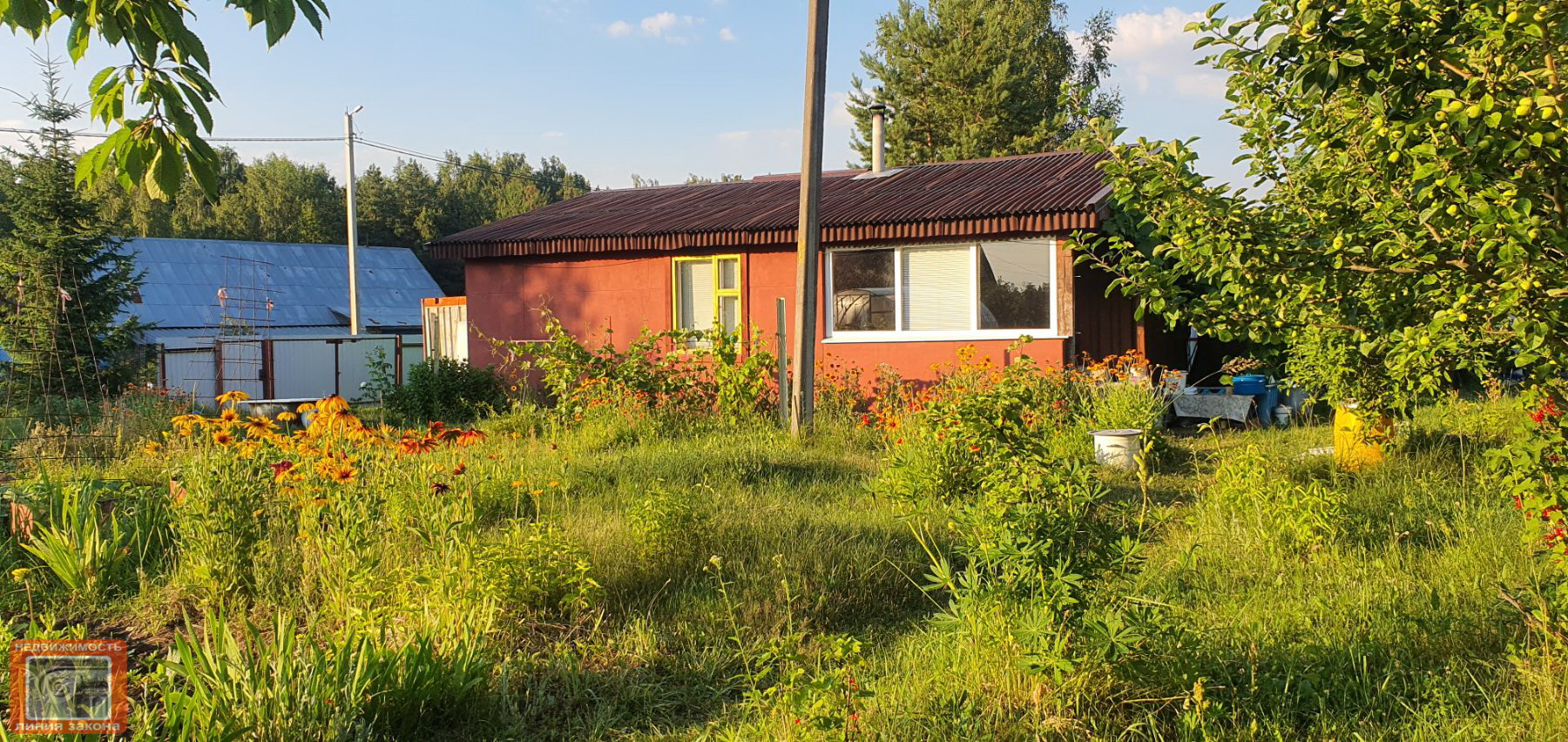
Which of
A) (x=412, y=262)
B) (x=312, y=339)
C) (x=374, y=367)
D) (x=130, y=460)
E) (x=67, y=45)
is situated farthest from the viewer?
(x=412, y=262)

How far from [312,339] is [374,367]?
8.54 meters

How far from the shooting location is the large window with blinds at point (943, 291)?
1192cm

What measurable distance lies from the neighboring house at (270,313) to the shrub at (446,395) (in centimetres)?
628

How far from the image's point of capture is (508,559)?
4.32 meters

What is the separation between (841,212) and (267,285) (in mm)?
23682

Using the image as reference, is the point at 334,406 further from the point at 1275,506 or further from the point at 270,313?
the point at 270,313

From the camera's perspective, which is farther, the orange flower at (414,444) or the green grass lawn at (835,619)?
the orange flower at (414,444)

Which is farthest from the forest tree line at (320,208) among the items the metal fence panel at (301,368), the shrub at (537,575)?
the shrub at (537,575)

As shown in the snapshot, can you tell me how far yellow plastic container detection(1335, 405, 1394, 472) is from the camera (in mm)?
7851

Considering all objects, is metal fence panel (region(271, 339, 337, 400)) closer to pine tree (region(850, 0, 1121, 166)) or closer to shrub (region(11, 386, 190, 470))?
shrub (region(11, 386, 190, 470))

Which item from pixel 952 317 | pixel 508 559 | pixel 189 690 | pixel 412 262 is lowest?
pixel 189 690

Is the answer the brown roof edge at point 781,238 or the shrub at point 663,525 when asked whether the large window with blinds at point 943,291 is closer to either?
the brown roof edge at point 781,238

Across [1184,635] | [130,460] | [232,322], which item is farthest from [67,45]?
[232,322]

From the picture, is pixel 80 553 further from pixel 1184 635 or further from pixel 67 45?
pixel 1184 635
